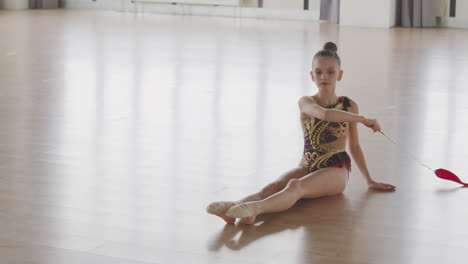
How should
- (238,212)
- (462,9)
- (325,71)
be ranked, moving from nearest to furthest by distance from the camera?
1. (238,212)
2. (325,71)
3. (462,9)

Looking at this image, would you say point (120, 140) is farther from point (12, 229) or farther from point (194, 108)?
point (12, 229)

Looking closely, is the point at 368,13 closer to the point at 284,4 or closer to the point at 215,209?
the point at 284,4

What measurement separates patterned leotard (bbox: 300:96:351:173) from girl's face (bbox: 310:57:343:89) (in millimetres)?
104

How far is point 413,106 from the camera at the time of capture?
508 centimetres

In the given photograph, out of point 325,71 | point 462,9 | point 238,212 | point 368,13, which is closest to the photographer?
point 238,212

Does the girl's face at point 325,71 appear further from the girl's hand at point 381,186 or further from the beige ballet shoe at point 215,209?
the beige ballet shoe at point 215,209

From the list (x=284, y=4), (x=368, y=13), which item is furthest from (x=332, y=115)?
(x=284, y=4)

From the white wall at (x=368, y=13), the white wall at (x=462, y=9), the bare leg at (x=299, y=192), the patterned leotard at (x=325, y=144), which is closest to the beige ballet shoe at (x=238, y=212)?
the bare leg at (x=299, y=192)

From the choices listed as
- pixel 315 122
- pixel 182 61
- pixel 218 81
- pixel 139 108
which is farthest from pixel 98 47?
pixel 315 122

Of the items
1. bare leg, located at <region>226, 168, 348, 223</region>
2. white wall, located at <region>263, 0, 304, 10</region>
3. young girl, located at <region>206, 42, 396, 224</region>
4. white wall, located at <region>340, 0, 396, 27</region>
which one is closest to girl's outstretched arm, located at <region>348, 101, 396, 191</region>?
young girl, located at <region>206, 42, 396, 224</region>

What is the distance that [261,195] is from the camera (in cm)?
293

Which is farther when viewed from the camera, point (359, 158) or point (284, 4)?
point (284, 4)

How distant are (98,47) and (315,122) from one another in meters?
5.47

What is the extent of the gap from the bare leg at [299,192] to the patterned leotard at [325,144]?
0.05 metres
